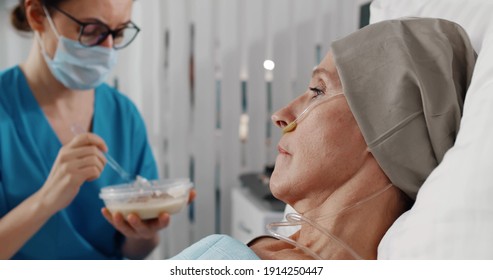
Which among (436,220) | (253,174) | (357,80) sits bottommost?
(253,174)

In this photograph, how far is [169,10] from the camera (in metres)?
2.38

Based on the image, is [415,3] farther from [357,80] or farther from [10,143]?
[10,143]

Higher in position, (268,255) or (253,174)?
(268,255)

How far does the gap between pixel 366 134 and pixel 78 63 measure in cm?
109

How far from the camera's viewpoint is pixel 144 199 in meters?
→ 1.44

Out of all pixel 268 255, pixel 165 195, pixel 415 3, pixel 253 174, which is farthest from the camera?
pixel 253 174

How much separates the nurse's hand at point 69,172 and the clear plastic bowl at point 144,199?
0.07 m

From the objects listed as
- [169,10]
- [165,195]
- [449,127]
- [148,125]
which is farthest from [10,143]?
[449,127]

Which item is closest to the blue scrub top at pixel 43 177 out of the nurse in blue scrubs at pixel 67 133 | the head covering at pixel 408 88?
the nurse in blue scrubs at pixel 67 133

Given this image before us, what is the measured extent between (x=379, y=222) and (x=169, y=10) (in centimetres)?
177

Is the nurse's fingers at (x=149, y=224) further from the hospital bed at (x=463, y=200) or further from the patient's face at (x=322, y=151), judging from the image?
the hospital bed at (x=463, y=200)

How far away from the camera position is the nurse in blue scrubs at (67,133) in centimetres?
146

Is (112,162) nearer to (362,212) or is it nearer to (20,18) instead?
(20,18)

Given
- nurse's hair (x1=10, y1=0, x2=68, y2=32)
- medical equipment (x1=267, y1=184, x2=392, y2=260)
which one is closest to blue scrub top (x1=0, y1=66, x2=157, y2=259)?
nurse's hair (x1=10, y1=0, x2=68, y2=32)
